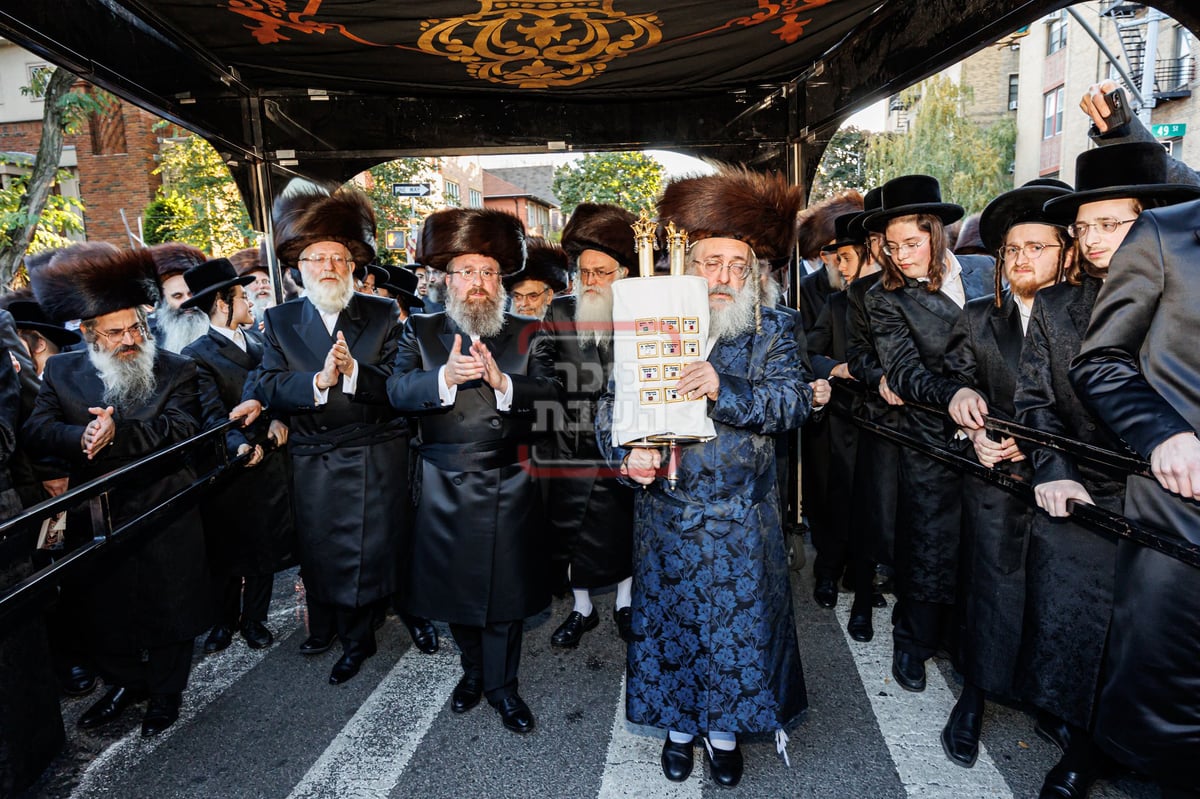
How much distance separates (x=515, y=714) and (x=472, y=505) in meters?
1.06

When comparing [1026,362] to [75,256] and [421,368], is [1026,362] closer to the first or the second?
[421,368]

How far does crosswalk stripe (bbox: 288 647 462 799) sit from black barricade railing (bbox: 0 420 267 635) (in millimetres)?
1353

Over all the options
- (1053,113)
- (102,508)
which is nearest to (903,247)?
(102,508)

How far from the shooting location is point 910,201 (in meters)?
4.10

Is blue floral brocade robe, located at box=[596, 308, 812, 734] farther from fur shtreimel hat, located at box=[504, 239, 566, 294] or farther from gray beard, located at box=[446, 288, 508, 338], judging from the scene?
fur shtreimel hat, located at box=[504, 239, 566, 294]

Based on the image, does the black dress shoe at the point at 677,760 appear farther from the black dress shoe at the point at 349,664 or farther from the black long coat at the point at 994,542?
the black dress shoe at the point at 349,664

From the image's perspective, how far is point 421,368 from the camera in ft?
13.0

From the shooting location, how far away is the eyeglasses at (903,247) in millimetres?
4020

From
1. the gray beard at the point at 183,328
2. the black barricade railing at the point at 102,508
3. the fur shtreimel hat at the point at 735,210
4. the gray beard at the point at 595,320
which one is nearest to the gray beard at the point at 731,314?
the fur shtreimel hat at the point at 735,210

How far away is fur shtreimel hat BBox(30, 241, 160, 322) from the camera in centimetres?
390

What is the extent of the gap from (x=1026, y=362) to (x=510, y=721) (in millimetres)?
2894

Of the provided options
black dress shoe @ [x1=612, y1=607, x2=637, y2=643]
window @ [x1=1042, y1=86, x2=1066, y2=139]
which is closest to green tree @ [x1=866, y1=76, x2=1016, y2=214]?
window @ [x1=1042, y1=86, x2=1066, y2=139]

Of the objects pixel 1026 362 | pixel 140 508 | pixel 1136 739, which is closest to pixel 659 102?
pixel 1026 362

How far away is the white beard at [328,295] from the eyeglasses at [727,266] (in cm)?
237
